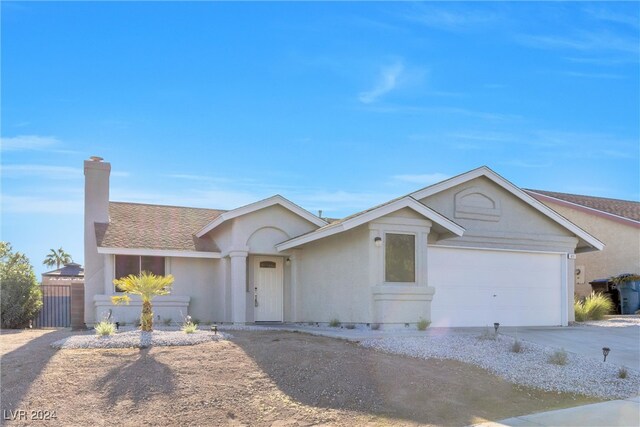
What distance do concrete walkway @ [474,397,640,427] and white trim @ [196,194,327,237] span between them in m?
12.1

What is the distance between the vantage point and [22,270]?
21.9 meters

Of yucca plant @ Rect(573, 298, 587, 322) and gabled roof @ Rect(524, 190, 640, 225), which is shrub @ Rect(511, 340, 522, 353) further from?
gabled roof @ Rect(524, 190, 640, 225)

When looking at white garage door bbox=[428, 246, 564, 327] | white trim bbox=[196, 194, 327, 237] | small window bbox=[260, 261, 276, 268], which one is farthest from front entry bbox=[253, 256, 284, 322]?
white garage door bbox=[428, 246, 564, 327]

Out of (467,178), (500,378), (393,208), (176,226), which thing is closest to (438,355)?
(500,378)

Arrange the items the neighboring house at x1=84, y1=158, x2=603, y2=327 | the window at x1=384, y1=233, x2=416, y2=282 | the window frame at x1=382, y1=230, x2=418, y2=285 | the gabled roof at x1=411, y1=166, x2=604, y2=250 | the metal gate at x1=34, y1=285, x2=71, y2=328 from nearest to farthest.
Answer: the window frame at x1=382, y1=230, x2=418, y2=285 → the window at x1=384, y1=233, x2=416, y2=282 → the neighboring house at x1=84, y1=158, x2=603, y2=327 → the gabled roof at x1=411, y1=166, x2=604, y2=250 → the metal gate at x1=34, y1=285, x2=71, y2=328

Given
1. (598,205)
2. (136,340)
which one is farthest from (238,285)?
(598,205)

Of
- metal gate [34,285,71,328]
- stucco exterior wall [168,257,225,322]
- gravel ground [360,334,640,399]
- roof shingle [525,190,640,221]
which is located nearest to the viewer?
gravel ground [360,334,640,399]

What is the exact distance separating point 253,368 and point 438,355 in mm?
3856

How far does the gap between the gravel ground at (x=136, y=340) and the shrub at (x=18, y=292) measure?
885cm

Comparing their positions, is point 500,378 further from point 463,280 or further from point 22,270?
point 22,270

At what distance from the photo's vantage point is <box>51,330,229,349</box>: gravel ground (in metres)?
12.9

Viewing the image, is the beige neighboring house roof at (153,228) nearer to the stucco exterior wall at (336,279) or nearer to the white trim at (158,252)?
the white trim at (158,252)

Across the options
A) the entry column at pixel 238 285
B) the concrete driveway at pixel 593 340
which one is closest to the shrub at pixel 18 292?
the entry column at pixel 238 285

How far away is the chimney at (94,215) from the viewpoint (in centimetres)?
2134
